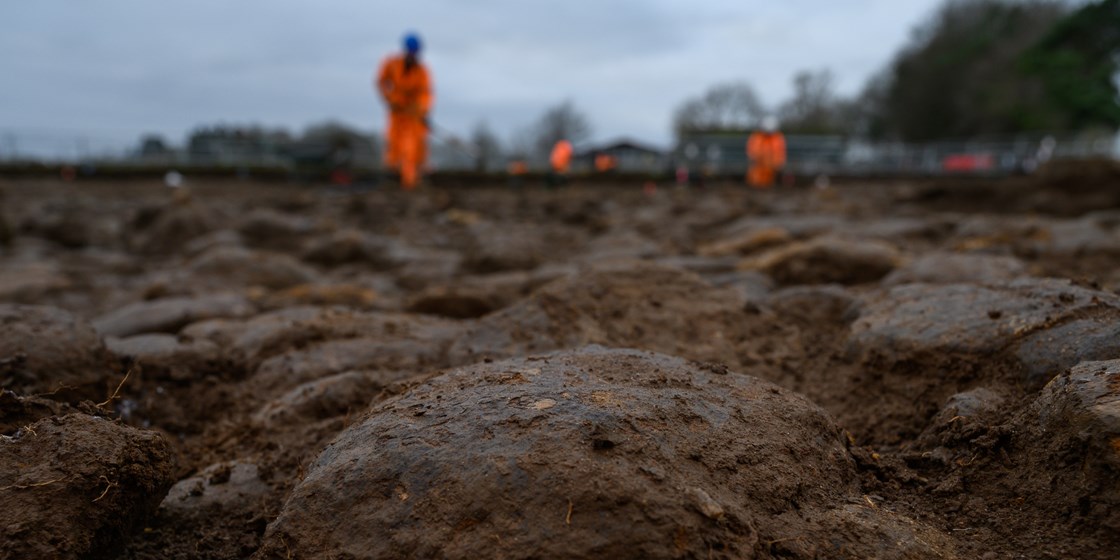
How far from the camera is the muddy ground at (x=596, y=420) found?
1.39m

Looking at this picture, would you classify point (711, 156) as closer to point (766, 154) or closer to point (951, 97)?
point (766, 154)

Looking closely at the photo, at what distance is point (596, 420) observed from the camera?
153cm

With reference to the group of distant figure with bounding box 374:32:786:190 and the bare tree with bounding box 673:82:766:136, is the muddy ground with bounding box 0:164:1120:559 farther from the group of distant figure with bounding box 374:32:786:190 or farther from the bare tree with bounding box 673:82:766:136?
the bare tree with bounding box 673:82:766:136

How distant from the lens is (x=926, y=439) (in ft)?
6.00

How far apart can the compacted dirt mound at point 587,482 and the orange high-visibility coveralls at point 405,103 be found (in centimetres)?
945

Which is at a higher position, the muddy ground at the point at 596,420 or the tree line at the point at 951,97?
the tree line at the point at 951,97

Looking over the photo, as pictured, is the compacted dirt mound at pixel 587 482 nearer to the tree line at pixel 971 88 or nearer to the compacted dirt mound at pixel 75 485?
the compacted dirt mound at pixel 75 485

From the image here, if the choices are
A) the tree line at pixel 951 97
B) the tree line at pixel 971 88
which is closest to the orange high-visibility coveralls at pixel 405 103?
the tree line at pixel 951 97

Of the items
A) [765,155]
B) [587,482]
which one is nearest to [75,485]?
[587,482]

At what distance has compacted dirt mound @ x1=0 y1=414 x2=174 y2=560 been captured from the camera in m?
1.45

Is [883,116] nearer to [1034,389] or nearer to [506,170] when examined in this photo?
[506,170]

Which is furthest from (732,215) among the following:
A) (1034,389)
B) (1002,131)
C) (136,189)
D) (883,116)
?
(883,116)

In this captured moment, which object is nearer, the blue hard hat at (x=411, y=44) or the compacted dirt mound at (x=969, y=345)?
the compacted dirt mound at (x=969, y=345)

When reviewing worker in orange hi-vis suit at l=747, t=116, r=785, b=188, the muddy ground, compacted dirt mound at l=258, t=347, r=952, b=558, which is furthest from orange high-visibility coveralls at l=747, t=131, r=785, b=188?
compacted dirt mound at l=258, t=347, r=952, b=558
